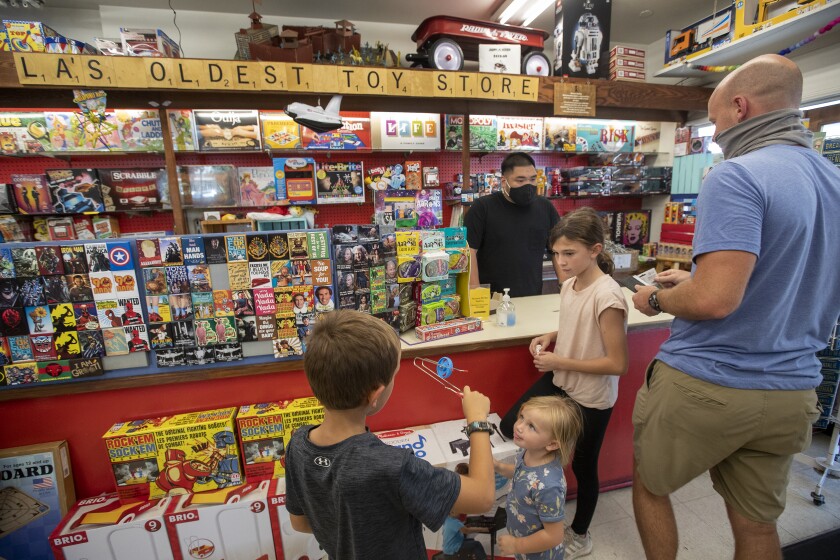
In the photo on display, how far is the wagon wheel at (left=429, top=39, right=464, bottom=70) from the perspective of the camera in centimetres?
351

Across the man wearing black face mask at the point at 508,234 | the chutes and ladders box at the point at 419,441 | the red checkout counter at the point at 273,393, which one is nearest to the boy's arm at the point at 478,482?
the chutes and ladders box at the point at 419,441

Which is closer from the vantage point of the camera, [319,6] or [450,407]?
[450,407]

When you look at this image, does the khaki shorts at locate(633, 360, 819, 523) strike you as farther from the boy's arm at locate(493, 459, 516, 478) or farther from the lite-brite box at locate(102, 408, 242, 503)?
the lite-brite box at locate(102, 408, 242, 503)

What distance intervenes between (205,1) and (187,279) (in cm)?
359

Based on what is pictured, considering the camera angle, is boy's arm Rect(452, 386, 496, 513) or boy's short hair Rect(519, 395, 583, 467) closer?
boy's arm Rect(452, 386, 496, 513)

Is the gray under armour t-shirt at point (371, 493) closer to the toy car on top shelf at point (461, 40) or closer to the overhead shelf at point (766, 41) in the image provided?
the toy car on top shelf at point (461, 40)

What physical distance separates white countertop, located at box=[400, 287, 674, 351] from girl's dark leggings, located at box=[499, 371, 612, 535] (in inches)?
10.5

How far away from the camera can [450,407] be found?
1.91m

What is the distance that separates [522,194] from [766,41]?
2377mm

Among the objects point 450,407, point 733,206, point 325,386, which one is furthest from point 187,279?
point 733,206

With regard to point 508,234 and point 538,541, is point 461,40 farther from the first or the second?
point 538,541

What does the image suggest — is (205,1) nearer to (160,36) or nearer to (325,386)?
(160,36)

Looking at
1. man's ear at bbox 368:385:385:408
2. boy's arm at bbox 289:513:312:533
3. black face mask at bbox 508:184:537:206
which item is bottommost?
boy's arm at bbox 289:513:312:533

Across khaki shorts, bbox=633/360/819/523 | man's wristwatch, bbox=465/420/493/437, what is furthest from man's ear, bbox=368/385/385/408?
khaki shorts, bbox=633/360/819/523
